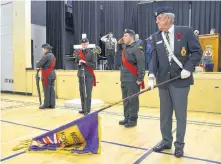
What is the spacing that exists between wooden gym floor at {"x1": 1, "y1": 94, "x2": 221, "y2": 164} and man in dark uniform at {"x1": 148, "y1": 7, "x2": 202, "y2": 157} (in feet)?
0.98

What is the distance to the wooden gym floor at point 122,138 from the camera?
2227 millimetres

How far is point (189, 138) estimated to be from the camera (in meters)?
2.96

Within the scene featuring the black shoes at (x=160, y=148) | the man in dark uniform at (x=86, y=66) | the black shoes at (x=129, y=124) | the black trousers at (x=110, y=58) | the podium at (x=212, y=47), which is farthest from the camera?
the black trousers at (x=110, y=58)

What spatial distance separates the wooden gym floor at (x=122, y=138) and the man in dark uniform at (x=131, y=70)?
0.30 metres

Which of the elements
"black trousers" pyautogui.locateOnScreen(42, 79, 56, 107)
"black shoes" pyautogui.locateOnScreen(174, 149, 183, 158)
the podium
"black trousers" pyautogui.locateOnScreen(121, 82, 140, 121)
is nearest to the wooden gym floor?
"black shoes" pyautogui.locateOnScreen(174, 149, 183, 158)

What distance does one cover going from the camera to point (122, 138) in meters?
2.91

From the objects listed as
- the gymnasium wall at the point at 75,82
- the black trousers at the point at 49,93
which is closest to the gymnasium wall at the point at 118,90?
the gymnasium wall at the point at 75,82

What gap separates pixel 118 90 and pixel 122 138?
302 centimetres

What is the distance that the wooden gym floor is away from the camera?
2.23m

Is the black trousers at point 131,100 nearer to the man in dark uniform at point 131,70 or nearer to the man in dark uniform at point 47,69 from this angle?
the man in dark uniform at point 131,70

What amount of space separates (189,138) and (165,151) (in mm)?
669

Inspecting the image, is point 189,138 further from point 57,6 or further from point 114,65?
point 57,6

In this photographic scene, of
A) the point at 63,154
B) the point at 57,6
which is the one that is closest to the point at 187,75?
the point at 63,154

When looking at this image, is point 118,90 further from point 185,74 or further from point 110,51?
point 185,74
